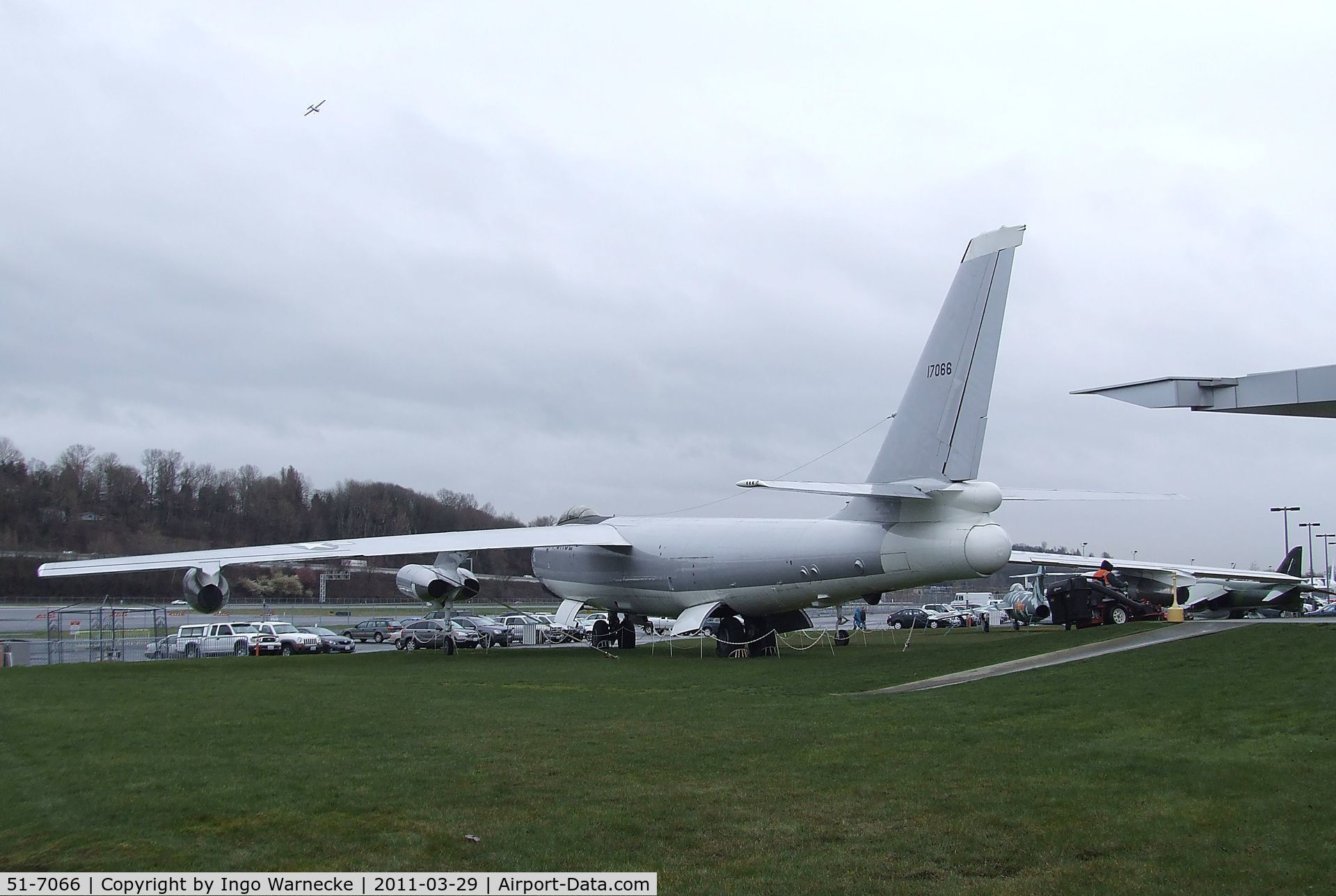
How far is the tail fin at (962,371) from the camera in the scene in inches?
878

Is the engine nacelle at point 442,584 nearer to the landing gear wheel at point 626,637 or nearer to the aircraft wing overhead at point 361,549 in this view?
the aircraft wing overhead at point 361,549

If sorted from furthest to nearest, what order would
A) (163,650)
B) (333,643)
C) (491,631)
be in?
(491,631), (333,643), (163,650)

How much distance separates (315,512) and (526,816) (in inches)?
2015

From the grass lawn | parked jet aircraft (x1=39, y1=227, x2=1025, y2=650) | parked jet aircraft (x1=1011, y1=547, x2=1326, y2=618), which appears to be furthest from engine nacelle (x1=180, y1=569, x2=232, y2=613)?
parked jet aircraft (x1=1011, y1=547, x2=1326, y2=618)

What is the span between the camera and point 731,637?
31.3 meters

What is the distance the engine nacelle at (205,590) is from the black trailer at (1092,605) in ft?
82.2

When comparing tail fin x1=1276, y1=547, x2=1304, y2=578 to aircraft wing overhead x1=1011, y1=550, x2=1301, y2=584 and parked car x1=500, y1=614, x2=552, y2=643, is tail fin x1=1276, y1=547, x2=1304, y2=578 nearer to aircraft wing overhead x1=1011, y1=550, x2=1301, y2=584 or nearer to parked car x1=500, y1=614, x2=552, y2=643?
aircraft wing overhead x1=1011, y1=550, x2=1301, y2=584

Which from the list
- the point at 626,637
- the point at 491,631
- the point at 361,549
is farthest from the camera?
the point at 491,631

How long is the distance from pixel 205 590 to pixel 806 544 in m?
14.9

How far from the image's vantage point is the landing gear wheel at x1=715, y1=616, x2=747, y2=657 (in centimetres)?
3106

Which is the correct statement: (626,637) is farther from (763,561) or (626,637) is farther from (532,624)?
(763,561)

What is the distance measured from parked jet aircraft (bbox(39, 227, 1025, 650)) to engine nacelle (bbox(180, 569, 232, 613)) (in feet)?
0.11

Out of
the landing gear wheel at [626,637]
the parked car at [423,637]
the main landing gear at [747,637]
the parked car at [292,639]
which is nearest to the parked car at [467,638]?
the parked car at [423,637]

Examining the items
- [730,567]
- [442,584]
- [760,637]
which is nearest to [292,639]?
[442,584]
